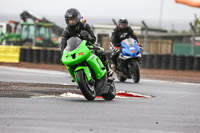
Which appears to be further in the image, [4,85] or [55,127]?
[4,85]

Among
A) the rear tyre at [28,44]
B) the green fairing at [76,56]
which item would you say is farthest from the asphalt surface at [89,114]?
the rear tyre at [28,44]

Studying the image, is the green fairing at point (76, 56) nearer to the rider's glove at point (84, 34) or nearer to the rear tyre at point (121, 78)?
the rider's glove at point (84, 34)

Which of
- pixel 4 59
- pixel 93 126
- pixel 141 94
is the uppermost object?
pixel 93 126

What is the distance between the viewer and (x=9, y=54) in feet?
88.5

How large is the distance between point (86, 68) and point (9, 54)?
731 inches

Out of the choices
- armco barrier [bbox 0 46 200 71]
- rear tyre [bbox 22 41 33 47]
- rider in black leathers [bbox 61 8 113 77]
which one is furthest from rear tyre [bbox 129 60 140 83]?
rear tyre [bbox 22 41 33 47]

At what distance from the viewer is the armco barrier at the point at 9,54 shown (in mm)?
26734

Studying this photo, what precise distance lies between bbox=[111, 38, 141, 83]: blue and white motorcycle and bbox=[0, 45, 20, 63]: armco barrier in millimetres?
11554

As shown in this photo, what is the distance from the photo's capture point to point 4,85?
11344 mm

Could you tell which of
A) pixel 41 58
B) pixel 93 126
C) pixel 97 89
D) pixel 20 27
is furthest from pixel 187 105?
pixel 20 27

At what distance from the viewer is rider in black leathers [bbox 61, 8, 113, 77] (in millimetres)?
9391

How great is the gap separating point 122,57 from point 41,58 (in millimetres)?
11090

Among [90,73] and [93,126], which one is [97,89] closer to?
[90,73]

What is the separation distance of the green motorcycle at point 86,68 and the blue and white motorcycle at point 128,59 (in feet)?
19.0
